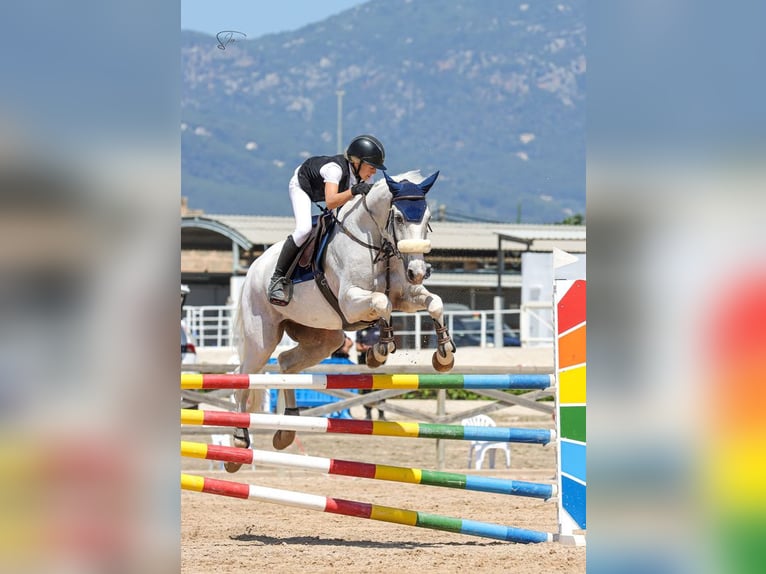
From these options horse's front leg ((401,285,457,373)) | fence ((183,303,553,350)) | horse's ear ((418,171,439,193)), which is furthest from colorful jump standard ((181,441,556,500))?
fence ((183,303,553,350))

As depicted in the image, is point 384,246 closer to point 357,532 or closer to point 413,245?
point 413,245

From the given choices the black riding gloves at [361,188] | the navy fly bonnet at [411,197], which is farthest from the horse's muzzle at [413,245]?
the black riding gloves at [361,188]

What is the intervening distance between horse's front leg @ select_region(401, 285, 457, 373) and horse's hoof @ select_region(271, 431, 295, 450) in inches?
43.0

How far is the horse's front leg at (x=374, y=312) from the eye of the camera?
4574 millimetres

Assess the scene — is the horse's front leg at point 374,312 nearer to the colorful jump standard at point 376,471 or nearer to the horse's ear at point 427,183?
the horse's ear at point 427,183

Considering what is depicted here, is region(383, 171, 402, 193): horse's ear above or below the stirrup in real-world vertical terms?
above

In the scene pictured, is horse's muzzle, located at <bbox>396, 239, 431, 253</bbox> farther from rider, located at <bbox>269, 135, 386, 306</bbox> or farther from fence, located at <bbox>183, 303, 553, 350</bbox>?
fence, located at <bbox>183, 303, 553, 350</bbox>

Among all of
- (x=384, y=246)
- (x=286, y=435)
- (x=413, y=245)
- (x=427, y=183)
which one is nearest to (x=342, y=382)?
(x=413, y=245)

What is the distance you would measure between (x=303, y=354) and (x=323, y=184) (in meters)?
0.93

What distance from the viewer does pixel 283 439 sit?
5387mm

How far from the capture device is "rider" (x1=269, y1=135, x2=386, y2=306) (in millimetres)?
4805
